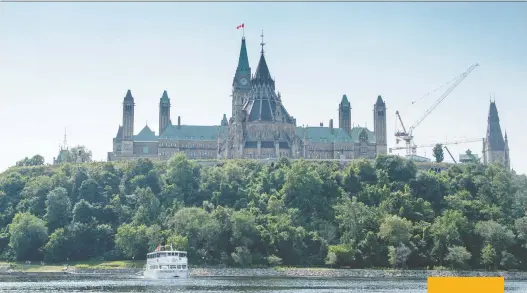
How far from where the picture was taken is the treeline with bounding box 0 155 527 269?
115500 millimetres

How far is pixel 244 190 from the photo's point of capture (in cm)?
14325

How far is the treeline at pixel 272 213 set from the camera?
379ft

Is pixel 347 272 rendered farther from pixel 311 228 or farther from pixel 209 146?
pixel 209 146

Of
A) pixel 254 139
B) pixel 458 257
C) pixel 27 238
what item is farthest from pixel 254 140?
pixel 458 257

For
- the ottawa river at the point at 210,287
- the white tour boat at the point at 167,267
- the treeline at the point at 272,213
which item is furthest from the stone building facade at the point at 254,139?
the ottawa river at the point at 210,287

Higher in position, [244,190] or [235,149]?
[235,149]

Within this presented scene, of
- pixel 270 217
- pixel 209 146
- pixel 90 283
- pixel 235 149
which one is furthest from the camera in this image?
pixel 209 146

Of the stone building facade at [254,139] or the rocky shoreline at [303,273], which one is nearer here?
the rocky shoreline at [303,273]

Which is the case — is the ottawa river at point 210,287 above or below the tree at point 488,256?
below

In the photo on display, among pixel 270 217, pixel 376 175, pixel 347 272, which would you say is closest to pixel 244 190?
pixel 270 217

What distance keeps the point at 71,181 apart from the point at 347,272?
64.6 metres

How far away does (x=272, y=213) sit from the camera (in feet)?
428

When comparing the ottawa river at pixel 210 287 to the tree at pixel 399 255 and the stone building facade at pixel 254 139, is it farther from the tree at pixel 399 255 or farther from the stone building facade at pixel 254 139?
the stone building facade at pixel 254 139

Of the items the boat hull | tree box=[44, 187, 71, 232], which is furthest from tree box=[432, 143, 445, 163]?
the boat hull
